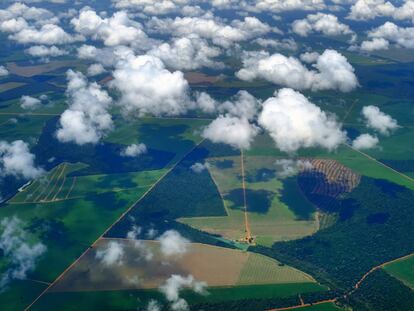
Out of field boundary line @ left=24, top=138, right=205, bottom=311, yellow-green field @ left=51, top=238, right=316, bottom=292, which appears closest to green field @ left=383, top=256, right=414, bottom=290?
yellow-green field @ left=51, top=238, right=316, bottom=292

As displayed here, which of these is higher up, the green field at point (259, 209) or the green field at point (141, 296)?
the green field at point (259, 209)

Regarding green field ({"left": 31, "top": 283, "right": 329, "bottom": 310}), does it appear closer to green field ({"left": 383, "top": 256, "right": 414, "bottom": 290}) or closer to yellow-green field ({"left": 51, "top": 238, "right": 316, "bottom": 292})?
yellow-green field ({"left": 51, "top": 238, "right": 316, "bottom": 292})

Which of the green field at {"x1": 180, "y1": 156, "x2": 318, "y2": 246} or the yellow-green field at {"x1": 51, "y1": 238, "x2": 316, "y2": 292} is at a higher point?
the green field at {"x1": 180, "y1": 156, "x2": 318, "y2": 246}

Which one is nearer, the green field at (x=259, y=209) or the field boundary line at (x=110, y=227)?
the field boundary line at (x=110, y=227)

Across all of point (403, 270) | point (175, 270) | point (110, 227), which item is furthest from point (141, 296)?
point (403, 270)

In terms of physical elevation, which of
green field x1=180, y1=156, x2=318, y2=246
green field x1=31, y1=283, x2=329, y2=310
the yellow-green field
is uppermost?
green field x1=180, y1=156, x2=318, y2=246

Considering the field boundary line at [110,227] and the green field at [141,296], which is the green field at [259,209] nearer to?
the field boundary line at [110,227]

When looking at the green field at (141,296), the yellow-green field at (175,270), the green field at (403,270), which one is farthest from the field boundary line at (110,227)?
the green field at (403,270)

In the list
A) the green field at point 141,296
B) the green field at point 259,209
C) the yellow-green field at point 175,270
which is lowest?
the green field at point 141,296

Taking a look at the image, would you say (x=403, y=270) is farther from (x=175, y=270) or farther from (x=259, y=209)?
(x=175, y=270)

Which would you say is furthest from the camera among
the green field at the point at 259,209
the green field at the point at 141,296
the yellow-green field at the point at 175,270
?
the green field at the point at 259,209

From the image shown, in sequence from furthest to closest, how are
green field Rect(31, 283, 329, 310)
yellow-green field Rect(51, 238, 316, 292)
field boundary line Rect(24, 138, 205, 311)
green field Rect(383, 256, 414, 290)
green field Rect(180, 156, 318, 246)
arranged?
1. green field Rect(180, 156, 318, 246)
2. green field Rect(383, 256, 414, 290)
3. yellow-green field Rect(51, 238, 316, 292)
4. field boundary line Rect(24, 138, 205, 311)
5. green field Rect(31, 283, 329, 310)

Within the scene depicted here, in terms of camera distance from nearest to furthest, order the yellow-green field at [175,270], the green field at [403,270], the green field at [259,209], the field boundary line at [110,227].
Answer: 1. the field boundary line at [110,227]
2. the yellow-green field at [175,270]
3. the green field at [403,270]
4. the green field at [259,209]
